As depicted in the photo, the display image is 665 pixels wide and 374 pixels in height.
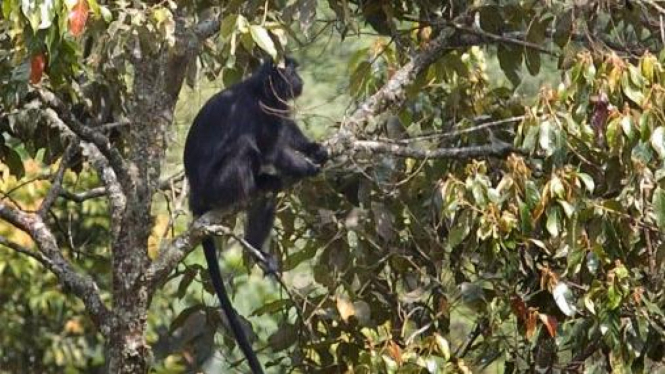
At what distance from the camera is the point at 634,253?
14.1 ft

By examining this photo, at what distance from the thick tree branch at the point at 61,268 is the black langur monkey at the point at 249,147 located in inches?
40.7

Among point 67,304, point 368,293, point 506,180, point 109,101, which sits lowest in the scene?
point 506,180

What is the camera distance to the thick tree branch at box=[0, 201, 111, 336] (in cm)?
421

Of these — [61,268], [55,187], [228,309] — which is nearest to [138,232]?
[61,268]

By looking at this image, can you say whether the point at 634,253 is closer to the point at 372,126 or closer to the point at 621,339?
the point at 621,339

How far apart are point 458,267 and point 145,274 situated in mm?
1263

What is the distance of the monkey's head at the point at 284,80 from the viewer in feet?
18.1

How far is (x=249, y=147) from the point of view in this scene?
5.63 m

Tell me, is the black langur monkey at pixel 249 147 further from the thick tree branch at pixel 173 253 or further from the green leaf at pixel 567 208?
the green leaf at pixel 567 208

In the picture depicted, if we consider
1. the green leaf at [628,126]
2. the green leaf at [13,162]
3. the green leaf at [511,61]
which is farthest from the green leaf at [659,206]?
the green leaf at [13,162]

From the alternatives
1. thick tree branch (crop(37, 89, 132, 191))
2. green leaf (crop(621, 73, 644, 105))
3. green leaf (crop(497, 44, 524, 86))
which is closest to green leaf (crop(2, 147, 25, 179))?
thick tree branch (crop(37, 89, 132, 191))

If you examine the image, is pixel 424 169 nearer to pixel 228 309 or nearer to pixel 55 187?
pixel 228 309

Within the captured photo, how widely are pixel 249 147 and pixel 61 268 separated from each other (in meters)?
1.49

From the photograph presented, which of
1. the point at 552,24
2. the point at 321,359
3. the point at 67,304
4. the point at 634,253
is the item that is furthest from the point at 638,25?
the point at 67,304
